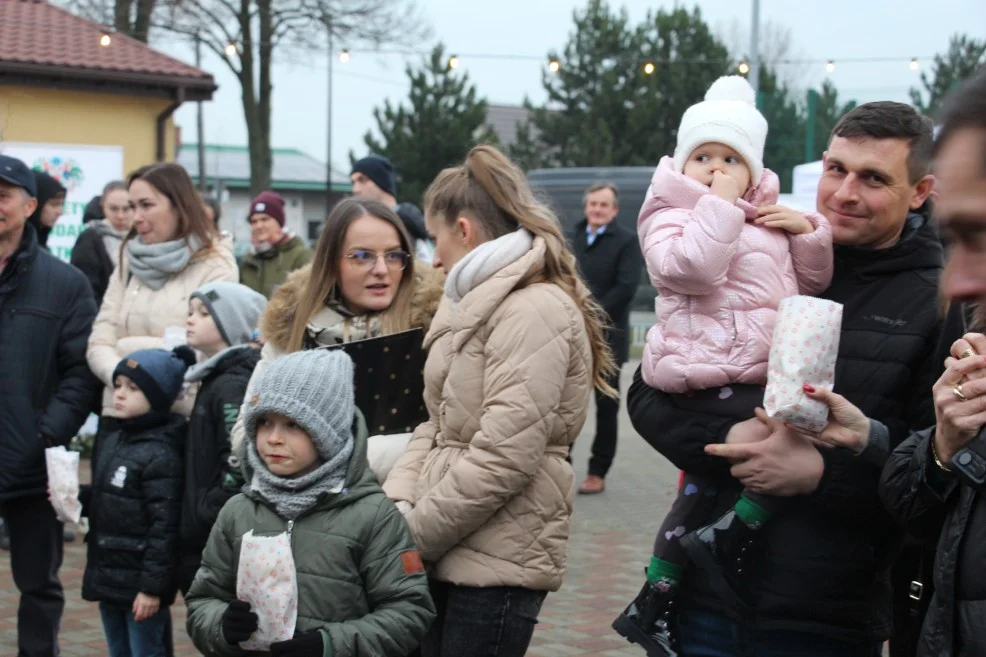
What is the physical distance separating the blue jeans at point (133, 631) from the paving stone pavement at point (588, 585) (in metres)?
0.90

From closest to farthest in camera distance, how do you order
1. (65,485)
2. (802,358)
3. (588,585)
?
(802,358) < (65,485) < (588,585)

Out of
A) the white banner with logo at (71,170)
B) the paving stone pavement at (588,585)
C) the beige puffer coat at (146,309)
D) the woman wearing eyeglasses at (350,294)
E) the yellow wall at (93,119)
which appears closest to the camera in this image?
the woman wearing eyeglasses at (350,294)

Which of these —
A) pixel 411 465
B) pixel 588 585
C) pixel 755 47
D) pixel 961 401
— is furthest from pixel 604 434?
pixel 755 47

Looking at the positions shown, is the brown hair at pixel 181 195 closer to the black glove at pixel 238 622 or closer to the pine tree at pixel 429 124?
the black glove at pixel 238 622

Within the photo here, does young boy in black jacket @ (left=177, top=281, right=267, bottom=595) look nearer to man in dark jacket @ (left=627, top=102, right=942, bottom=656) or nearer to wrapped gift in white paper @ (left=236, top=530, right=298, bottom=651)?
wrapped gift in white paper @ (left=236, top=530, right=298, bottom=651)

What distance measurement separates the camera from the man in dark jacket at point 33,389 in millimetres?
5516

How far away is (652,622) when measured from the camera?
3.19 m

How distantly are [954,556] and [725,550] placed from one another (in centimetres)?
70

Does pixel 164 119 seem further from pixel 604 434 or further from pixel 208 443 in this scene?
pixel 208 443

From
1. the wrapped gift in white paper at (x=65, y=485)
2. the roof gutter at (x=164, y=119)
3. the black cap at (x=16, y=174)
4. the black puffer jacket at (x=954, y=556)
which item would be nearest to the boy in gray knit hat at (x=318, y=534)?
the black puffer jacket at (x=954, y=556)

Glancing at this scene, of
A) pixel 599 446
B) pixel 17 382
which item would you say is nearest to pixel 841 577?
pixel 17 382

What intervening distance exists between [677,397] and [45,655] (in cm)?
362

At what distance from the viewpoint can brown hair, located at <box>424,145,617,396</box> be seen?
3.87m

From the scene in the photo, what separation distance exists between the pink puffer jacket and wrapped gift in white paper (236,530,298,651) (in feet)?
3.37
